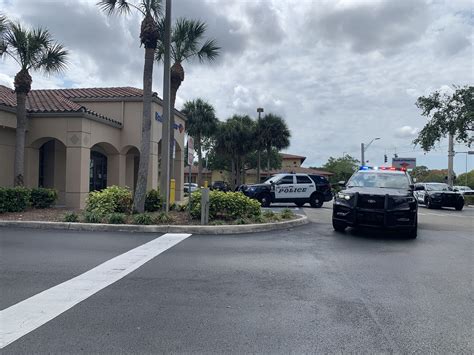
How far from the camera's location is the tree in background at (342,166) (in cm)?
7462

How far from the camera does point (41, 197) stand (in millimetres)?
13578

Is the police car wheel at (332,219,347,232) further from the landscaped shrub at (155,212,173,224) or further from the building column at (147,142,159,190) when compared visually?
the building column at (147,142,159,190)

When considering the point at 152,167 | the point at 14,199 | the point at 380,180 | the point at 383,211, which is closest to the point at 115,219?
the point at 14,199

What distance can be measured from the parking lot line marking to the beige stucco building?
31.6 feet

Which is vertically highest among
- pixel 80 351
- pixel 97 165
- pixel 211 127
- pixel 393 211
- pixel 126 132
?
pixel 211 127

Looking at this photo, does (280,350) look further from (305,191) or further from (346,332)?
(305,191)

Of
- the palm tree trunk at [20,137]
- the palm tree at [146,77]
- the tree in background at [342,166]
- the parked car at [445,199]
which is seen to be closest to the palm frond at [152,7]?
the palm tree at [146,77]

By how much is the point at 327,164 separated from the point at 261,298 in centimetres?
8270

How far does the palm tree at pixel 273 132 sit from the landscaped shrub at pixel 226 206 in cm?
2341

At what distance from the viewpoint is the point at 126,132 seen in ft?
61.4

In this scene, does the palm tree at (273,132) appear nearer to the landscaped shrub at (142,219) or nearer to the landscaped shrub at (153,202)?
the landscaped shrub at (153,202)

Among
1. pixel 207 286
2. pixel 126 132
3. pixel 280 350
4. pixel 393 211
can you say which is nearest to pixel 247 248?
pixel 207 286

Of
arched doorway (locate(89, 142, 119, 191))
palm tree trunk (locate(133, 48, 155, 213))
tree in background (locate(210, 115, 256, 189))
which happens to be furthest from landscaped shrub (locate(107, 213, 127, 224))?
tree in background (locate(210, 115, 256, 189))

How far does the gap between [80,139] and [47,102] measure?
354 cm
